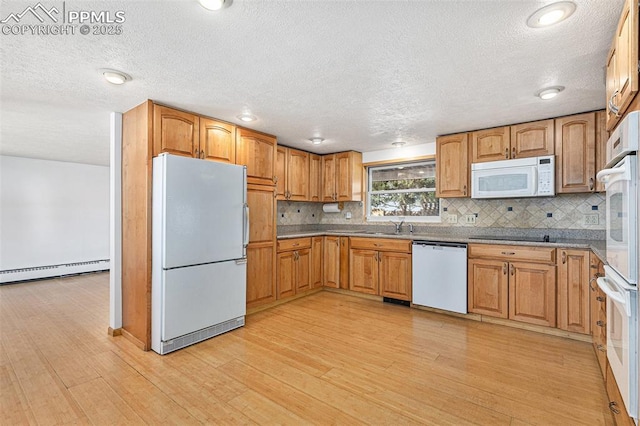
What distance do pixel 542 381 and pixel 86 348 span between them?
12.6 feet

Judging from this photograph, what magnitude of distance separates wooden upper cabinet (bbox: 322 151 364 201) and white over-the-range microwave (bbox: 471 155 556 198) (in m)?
1.83

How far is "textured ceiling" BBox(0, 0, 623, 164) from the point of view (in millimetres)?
1609

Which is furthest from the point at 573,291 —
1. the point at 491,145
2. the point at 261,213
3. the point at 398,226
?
the point at 261,213

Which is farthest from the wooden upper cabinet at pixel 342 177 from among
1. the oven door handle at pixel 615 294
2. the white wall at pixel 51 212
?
the white wall at pixel 51 212

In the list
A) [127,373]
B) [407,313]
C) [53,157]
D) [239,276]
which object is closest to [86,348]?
[127,373]

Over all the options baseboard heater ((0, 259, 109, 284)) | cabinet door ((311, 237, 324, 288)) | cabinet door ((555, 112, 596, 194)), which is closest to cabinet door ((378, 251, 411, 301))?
cabinet door ((311, 237, 324, 288))

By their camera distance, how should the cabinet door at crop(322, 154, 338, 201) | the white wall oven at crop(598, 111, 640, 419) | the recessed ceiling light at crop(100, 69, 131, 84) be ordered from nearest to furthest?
the white wall oven at crop(598, 111, 640, 419), the recessed ceiling light at crop(100, 69, 131, 84), the cabinet door at crop(322, 154, 338, 201)

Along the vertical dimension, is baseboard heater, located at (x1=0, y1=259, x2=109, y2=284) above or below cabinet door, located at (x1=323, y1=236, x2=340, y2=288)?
below

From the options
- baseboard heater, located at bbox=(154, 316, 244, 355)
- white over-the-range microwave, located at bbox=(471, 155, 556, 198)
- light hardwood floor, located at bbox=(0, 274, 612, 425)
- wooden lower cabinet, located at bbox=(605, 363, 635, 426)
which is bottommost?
light hardwood floor, located at bbox=(0, 274, 612, 425)

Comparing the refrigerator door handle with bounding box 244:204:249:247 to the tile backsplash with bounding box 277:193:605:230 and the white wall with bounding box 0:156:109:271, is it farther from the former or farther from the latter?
the white wall with bounding box 0:156:109:271

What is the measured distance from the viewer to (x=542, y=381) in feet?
7.41

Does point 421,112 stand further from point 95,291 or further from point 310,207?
point 95,291

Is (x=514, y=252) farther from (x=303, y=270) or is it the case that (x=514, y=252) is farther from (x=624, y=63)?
(x=303, y=270)

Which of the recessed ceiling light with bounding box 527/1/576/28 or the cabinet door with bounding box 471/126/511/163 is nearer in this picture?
the recessed ceiling light with bounding box 527/1/576/28
